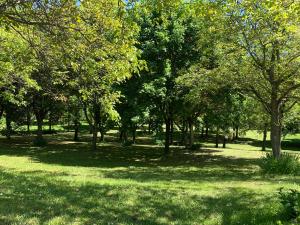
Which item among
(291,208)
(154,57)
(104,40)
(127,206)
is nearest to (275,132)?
(154,57)

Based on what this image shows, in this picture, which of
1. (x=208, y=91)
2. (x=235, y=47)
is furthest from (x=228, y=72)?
(x=208, y=91)

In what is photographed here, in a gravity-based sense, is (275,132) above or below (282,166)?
above

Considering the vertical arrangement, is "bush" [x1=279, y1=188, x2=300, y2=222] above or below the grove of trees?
below

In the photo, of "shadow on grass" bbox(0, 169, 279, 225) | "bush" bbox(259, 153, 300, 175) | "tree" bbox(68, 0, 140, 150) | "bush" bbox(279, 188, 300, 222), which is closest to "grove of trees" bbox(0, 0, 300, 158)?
"tree" bbox(68, 0, 140, 150)

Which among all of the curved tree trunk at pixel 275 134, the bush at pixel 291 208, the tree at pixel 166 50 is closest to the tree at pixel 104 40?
the bush at pixel 291 208

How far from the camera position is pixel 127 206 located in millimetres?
7770

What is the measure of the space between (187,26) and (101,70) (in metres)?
19.6

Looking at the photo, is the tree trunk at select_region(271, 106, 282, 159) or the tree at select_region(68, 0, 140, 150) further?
the tree trunk at select_region(271, 106, 282, 159)

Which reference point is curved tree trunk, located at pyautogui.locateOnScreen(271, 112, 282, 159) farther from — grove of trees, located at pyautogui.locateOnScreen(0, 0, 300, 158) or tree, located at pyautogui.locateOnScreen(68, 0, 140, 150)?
tree, located at pyautogui.locateOnScreen(68, 0, 140, 150)

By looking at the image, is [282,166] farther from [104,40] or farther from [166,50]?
[166,50]

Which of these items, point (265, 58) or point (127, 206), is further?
point (265, 58)

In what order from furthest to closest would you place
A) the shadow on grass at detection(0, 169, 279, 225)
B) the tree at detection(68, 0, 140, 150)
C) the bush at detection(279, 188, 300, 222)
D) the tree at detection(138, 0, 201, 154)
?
the tree at detection(138, 0, 201, 154) < the tree at detection(68, 0, 140, 150) < the shadow on grass at detection(0, 169, 279, 225) < the bush at detection(279, 188, 300, 222)

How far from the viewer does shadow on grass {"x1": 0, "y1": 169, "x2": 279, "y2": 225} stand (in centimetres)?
680

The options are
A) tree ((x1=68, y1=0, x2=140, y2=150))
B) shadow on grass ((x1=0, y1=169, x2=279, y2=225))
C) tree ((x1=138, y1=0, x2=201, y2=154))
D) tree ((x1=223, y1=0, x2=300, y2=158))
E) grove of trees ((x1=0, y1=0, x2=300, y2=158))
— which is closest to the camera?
shadow on grass ((x1=0, y1=169, x2=279, y2=225))
